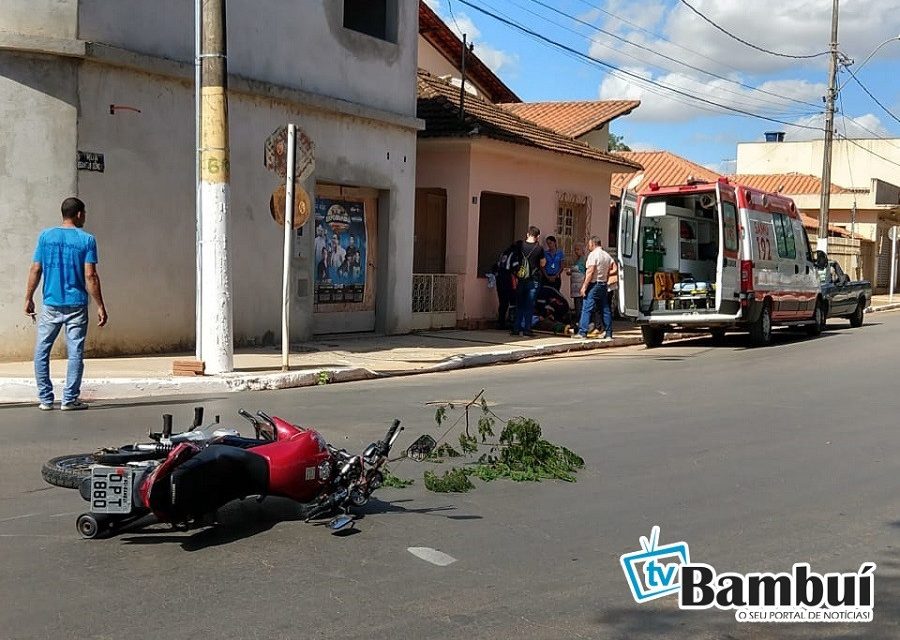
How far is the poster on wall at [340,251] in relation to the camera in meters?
16.0

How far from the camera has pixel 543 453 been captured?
713cm

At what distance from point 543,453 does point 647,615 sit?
2.62m

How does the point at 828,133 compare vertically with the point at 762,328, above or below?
above

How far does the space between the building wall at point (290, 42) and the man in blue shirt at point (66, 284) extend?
12.6 ft

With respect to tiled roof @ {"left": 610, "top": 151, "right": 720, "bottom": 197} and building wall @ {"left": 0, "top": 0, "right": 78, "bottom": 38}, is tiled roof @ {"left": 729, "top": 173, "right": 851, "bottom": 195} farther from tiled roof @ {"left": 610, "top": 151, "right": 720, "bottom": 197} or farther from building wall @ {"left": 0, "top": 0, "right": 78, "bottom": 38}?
building wall @ {"left": 0, "top": 0, "right": 78, "bottom": 38}

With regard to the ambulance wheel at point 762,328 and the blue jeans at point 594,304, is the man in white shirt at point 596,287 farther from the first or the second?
the ambulance wheel at point 762,328

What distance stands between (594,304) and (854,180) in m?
43.2

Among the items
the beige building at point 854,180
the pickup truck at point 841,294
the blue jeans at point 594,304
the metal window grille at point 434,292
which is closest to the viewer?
the blue jeans at point 594,304

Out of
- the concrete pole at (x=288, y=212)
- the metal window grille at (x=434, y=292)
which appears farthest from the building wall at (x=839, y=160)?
the concrete pole at (x=288, y=212)

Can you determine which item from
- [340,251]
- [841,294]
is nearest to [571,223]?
[841,294]

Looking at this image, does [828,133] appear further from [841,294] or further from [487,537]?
A: [487,537]

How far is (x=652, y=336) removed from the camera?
58.9 feet

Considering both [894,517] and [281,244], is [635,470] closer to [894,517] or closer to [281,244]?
[894,517]

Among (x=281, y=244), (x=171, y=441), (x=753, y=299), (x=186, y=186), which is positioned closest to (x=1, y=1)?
(x=186, y=186)
